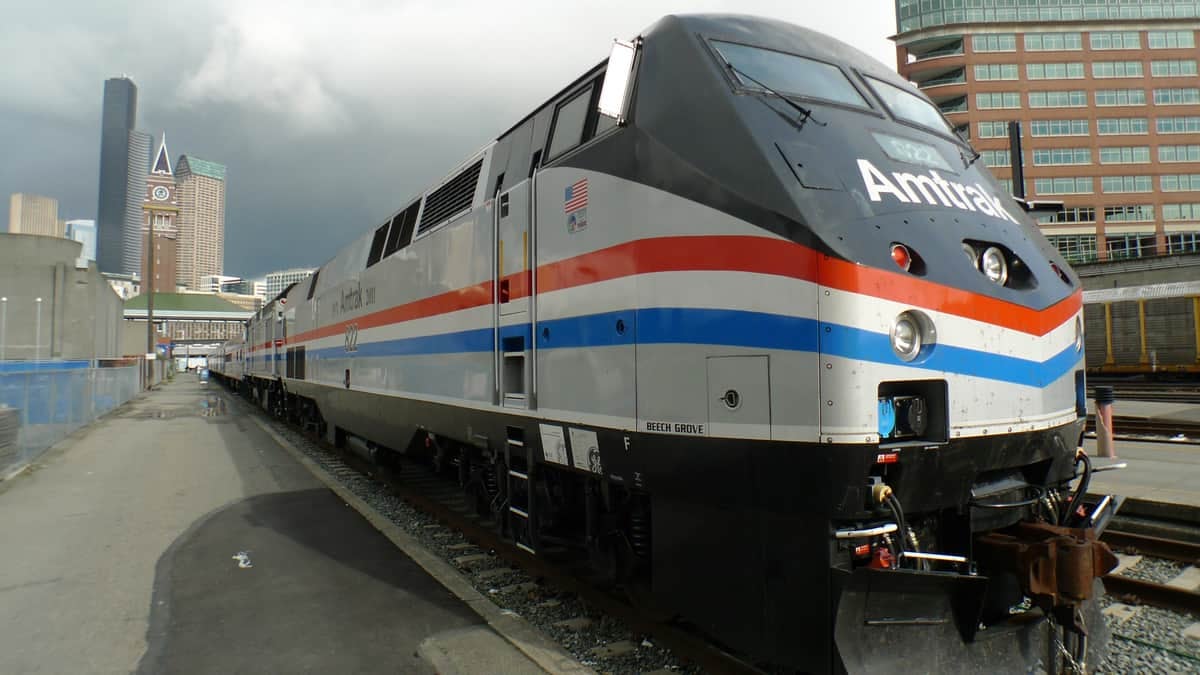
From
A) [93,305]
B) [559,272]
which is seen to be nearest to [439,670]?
[559,272]

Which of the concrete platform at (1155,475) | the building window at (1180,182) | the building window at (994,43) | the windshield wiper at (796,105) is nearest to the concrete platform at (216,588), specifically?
the windshield wiper at (796,105)

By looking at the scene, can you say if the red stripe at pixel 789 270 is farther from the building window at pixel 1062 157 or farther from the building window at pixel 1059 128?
the building window at pixel 1059 128

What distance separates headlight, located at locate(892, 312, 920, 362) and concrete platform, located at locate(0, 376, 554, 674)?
2599mm

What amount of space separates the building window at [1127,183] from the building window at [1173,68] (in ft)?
31.5

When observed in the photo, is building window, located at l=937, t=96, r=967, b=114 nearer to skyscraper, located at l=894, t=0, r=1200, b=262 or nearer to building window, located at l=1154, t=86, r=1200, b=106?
skyscraper, located at l=894, t=0, r=1200, b=262

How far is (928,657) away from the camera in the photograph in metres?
3.09

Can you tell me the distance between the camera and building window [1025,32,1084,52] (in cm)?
6006

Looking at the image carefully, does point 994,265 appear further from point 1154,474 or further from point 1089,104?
point 1089,104

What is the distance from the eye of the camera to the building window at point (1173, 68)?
5975cm

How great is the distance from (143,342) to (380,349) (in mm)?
74116

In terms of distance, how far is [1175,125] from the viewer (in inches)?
2307

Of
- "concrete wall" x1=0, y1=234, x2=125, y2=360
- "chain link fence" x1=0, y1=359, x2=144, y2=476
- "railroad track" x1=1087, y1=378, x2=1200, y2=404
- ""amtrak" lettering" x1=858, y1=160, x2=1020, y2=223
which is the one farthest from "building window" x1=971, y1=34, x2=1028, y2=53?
""amtrak" lettering" x1=858, y1=160, x2=1020, y2=223

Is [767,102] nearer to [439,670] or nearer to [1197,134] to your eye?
[439,670]

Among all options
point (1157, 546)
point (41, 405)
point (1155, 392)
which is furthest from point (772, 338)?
point (1155, 392)
